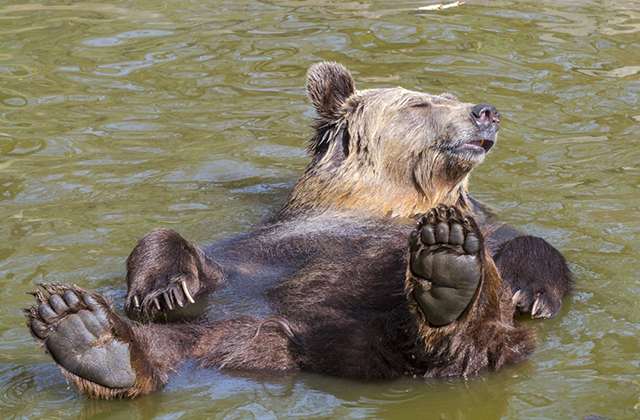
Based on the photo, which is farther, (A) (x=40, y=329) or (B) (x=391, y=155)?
(B) (x=391, y=155)

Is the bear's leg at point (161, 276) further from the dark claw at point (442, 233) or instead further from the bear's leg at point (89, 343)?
the dark claw at point (442, 233)

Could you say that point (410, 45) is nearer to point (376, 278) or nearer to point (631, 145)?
point (631, 145)

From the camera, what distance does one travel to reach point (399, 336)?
4.76 metres

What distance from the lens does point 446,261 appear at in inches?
167

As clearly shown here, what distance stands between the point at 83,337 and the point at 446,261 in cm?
183

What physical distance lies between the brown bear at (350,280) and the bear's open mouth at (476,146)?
0.02 meters

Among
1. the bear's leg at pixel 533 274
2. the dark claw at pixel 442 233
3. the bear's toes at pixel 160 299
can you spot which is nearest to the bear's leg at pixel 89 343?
the bear's toes at pixel 160 299

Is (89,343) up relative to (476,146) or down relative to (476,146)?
down

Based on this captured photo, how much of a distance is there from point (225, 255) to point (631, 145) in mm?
4997

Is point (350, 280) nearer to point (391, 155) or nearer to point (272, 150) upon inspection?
point (391, 155)

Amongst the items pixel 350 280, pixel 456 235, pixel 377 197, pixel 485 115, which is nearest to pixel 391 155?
pixel 377 197

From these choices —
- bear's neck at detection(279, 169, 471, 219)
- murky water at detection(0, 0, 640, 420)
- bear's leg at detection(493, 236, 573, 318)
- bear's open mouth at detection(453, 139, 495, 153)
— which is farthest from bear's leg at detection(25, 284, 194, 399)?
bear's open mouth at detection(453, 139, 495, 153)

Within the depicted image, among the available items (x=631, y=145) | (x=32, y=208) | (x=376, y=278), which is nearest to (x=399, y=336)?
(x=376, y=278)

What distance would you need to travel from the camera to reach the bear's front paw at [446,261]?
167 inches
